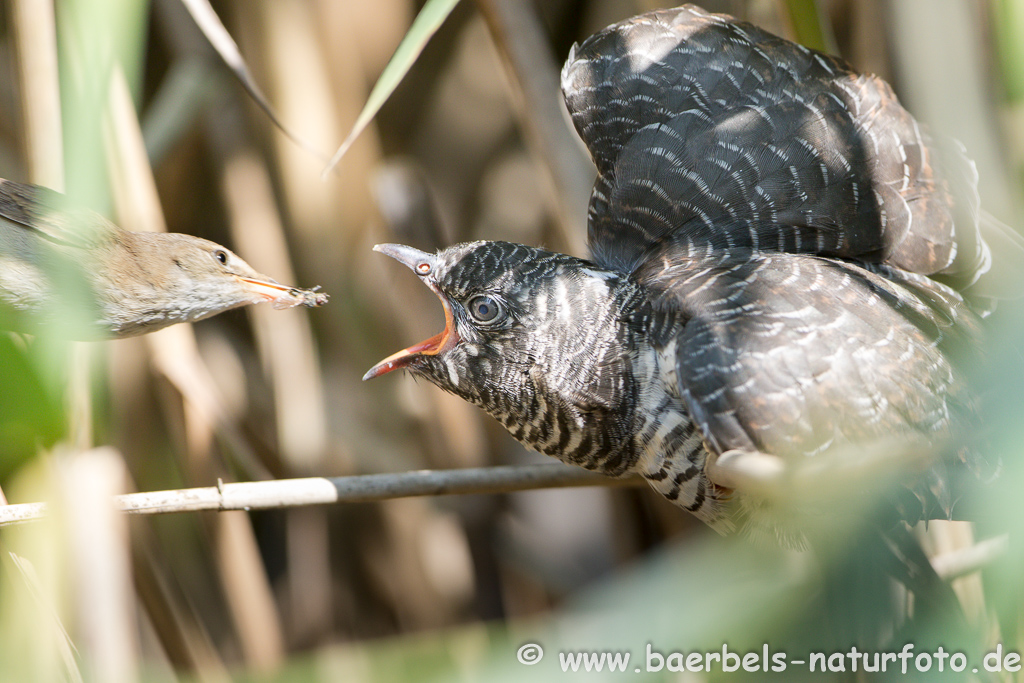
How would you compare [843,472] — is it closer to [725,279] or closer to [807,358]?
[807,358]

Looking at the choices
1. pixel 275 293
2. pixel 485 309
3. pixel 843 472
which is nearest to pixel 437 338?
pixel 485 309

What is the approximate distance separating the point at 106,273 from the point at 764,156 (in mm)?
1040

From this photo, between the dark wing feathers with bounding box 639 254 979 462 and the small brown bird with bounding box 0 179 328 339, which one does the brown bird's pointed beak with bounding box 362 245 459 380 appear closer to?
the small brown bird with bounding box 0 179 328 339

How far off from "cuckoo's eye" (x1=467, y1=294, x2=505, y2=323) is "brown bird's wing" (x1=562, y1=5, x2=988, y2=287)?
0.33 meters

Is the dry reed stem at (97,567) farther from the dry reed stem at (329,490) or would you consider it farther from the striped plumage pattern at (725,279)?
the striped plumage pattern at (725,279)

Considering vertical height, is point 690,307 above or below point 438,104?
below

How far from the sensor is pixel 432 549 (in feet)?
6.21

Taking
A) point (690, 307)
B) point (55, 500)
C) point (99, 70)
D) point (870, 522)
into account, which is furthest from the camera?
point (690, 307)

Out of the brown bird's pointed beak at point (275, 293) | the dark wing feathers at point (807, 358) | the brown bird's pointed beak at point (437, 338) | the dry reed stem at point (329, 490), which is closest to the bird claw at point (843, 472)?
the dark wing feathers at point (807, 358)

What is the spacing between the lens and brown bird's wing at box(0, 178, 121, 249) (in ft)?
2.83

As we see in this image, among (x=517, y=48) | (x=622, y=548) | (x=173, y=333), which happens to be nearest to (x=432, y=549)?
(x=622, y=548)

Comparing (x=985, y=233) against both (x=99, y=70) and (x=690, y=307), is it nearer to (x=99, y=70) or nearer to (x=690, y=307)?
(x=690, y=307)

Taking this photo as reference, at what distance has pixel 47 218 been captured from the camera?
2.89ft

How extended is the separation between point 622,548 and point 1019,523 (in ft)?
5.22
